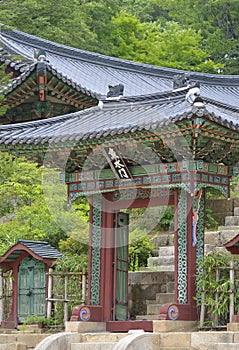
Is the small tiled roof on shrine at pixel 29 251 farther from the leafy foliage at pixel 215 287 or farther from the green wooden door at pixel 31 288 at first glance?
the leafy foliage at pixel 215 287

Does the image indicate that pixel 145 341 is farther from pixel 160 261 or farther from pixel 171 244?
pixel 171 244

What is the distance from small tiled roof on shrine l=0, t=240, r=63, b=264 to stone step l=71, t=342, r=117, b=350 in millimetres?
2496

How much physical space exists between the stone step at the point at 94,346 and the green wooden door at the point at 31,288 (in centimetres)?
237

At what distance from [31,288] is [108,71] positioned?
1109 cm

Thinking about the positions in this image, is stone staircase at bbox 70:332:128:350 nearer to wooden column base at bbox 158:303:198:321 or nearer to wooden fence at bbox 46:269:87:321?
wooden column base at bbox 158:303:198:321

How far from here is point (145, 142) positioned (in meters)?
14.6

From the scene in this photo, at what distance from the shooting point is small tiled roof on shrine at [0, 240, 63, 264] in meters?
16.4

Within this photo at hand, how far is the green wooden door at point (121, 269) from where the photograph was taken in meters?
15.6

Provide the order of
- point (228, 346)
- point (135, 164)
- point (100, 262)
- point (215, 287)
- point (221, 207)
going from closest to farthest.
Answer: point (228, 346) → point (215, 287) → point (135, 164) → point (100, 262) → point (221, 207)

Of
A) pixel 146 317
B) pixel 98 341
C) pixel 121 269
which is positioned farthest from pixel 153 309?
pixel 98 341

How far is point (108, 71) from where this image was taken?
26297 mm

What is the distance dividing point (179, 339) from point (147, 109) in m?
4.66

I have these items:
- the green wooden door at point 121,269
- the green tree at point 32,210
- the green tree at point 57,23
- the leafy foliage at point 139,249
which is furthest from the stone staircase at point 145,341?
the green tree at point 57,23

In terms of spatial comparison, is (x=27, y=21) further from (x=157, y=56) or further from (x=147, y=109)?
(x=147, y=109)
